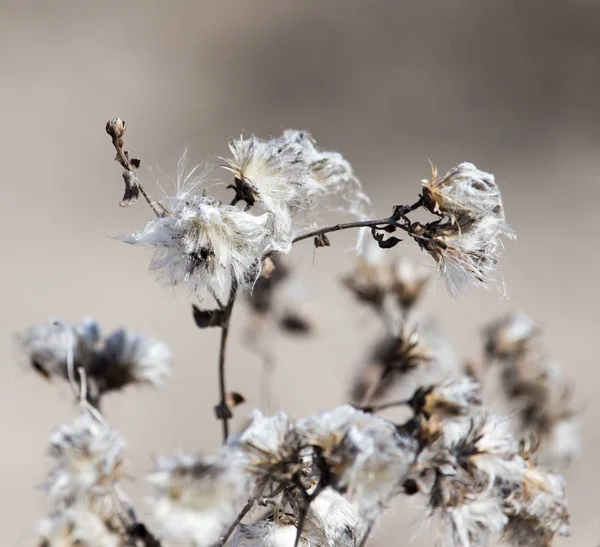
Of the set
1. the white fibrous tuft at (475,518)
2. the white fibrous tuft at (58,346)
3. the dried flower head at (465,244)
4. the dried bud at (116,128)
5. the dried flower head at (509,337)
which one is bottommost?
the white fibrous tuft at (475,518)

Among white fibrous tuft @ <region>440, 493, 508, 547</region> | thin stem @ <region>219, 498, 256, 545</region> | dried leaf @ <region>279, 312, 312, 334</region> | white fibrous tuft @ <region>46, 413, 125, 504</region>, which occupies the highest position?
dried leaf @ <region>279, 312, 312, 334</region>

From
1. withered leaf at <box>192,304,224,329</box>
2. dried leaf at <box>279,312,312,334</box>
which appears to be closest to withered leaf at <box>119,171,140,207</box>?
withered leaf at <box>192,304,224,329</box>

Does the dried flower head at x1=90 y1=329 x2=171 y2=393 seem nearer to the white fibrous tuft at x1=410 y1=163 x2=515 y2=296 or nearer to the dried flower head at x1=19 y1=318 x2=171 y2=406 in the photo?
the dried flower head at x1=19 y1=318 x2=171 y2=406

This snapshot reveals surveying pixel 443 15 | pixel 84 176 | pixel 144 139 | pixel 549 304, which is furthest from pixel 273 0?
pixel 549 304

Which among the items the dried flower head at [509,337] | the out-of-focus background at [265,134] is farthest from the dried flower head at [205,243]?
the out-of-focus background at [265,134]

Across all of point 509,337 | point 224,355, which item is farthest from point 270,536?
point 509,337

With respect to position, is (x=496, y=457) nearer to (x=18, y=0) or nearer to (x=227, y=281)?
(x=227, y=281)

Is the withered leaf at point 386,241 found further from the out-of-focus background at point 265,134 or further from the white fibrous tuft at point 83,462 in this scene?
the out-of-focus background at point 265,134
